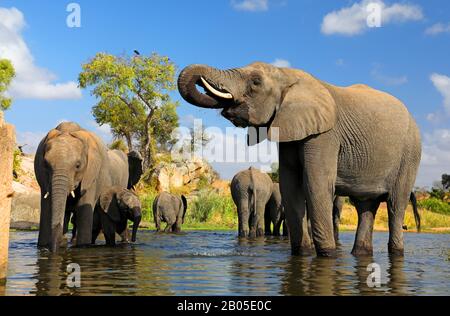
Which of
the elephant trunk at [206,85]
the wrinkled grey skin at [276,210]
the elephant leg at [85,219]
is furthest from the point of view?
the wrinkled grey skin at [276,210]

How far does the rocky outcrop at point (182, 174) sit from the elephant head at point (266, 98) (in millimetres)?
36230

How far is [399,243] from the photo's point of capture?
41.9ft

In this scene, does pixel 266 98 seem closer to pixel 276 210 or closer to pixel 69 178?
pixel 69 178

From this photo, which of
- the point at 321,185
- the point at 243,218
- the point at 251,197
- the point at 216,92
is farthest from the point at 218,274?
the point at 251,197

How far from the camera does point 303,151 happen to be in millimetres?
10883

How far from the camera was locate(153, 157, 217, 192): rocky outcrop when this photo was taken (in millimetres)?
47812

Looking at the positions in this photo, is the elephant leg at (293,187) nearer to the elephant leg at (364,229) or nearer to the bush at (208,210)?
the elephant leg at (364,229)

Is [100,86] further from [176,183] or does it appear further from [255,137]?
[255,137]

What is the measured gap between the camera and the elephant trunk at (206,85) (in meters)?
10.1

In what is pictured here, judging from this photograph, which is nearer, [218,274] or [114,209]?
[218,274]

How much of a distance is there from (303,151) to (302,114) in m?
0.58

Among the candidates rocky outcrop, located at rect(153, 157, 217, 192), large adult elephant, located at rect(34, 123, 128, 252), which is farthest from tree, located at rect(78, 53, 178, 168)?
large adult elephant, located at rect(34, 123, 128, 252)

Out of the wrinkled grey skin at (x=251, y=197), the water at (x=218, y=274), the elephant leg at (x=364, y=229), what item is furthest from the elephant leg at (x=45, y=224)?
the wrinkled grey skin at (x=251, y=197)

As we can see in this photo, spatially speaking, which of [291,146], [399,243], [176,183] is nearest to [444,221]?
[176,183]
